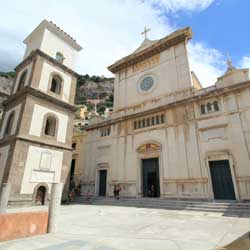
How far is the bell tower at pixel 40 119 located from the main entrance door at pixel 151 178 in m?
7.24

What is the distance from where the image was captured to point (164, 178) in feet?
52.4

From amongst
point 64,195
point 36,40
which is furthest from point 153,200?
point 36,40

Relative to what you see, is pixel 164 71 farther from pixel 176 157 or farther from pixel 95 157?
pixel 95 157

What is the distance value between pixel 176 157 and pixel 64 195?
10.4 metres

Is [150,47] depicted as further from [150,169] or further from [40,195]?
[40,195]

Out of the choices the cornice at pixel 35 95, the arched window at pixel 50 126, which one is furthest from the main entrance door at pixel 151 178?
the cornice at pixel 35 95

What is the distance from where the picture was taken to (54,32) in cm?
2055

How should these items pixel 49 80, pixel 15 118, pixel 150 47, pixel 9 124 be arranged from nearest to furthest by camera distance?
pixel 15 118, pixel 9 124, pixel 49 80, pixel 150 47

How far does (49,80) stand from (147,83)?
10.2 m

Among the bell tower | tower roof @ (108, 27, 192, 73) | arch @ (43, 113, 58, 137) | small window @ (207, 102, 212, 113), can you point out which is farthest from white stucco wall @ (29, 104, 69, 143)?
small window @ (207, 102, 212, 113)

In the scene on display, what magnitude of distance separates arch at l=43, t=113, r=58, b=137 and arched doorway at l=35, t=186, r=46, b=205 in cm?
472

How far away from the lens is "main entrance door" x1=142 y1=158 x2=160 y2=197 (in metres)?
17.1

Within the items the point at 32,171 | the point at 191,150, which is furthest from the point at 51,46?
the point at 191,150

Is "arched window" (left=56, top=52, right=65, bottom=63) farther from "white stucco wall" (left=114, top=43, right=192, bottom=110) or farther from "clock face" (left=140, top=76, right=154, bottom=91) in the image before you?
"clock face" (left=140, top=76, right=154, bottom=91)
